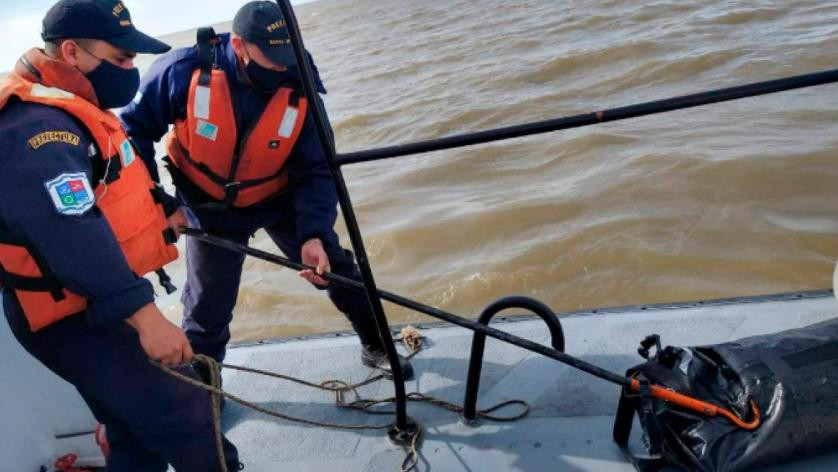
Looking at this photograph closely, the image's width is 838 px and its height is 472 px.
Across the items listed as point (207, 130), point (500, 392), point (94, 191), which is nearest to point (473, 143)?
point (94, 191)

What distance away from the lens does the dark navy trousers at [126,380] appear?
179cm

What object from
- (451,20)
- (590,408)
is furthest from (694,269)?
(451,20)

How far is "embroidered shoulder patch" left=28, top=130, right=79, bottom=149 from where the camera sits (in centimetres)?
153

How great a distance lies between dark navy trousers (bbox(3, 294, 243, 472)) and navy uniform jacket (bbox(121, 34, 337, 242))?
0.80 metres

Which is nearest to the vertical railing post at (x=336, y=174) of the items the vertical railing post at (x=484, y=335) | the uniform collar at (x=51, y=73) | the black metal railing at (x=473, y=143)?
the black metal railing at (x=473, y=143)

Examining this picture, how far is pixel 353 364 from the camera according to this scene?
2.86 meters

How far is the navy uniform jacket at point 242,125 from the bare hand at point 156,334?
919mm

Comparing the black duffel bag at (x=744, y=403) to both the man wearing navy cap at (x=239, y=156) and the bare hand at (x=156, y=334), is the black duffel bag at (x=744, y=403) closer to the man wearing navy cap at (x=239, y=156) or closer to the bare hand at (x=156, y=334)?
the man wearing navy cap at (x=239, y=156)

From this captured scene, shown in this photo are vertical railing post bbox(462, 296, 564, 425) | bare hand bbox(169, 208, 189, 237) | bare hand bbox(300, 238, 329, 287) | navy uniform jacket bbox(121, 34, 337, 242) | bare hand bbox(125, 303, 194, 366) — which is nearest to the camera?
bare hand bbox(125, 303, 194, 366)

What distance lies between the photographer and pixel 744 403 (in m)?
1.81

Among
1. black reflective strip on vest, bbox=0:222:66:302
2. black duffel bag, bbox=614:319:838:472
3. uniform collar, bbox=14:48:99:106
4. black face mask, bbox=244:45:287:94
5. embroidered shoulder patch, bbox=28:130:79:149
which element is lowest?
black duffel bag, bbox=614:319:838:472

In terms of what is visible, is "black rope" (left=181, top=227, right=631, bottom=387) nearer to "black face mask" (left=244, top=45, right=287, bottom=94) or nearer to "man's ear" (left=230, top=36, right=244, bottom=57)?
"black face mask" (left=244, top=45, right=287, bottom=94)

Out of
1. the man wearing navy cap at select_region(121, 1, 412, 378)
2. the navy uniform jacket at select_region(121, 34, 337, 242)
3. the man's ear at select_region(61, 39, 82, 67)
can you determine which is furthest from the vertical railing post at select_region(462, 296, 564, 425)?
the man's ear at select_region(61, 39, 82, 67)

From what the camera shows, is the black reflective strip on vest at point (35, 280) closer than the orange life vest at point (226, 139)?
Yes
